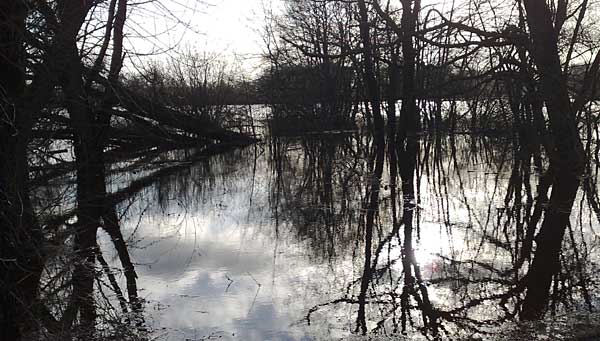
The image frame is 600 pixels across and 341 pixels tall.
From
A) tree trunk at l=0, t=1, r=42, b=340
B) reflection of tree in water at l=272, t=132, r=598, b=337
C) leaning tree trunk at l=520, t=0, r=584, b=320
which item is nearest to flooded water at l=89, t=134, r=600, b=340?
reflection of tree in water at l=272, t=132, r=598, b=337

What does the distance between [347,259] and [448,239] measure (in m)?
1.51

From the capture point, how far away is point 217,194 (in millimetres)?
13266

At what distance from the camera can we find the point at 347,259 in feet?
23.6

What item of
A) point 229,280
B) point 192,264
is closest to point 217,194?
point 192,264

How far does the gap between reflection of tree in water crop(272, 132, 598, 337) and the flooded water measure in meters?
0.02

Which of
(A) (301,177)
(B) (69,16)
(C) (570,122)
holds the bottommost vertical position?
(A) (301,177)

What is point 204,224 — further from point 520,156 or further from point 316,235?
point 520,156

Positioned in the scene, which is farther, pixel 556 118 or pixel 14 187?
pixel 556 118

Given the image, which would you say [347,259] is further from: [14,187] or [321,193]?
[321,193]

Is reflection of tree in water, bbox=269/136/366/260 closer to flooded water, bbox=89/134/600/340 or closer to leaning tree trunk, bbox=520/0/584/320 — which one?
flooded water, bbox=89/134/600/340

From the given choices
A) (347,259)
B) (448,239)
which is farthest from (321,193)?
(347,259)

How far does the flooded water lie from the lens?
502 cm

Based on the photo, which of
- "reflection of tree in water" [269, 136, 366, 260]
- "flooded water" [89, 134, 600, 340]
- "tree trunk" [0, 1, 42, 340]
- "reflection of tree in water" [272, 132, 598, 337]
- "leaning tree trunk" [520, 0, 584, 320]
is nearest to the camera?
"tree trunk" [0, 1, 42, 340]

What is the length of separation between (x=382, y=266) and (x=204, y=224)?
3.84 meters
